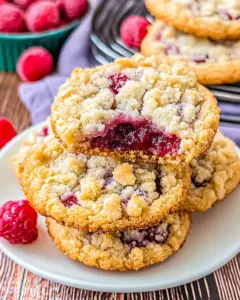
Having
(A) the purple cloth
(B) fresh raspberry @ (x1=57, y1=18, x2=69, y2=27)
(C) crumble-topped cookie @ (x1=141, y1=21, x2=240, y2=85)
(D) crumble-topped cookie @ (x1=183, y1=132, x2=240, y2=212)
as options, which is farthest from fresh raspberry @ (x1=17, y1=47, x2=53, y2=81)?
(D) crumble-topped cookie @ (x1=183, y1=132, x2=240, y2=212)

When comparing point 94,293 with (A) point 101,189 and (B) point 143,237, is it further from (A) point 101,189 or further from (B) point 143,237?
(A) point 101,189

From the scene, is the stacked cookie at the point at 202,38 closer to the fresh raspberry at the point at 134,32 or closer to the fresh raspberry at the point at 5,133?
the fresh raspberry at the point at 134,32

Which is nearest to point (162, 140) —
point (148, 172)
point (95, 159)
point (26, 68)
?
point (148, 172)

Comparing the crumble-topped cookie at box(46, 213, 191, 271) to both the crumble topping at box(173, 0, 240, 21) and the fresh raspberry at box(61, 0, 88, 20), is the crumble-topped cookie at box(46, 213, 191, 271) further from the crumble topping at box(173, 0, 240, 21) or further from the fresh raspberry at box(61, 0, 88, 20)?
the fresh raspberry at box(61, 0, 88, 20)

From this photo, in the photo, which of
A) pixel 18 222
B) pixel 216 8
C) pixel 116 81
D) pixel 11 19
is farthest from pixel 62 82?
pixel 18 222

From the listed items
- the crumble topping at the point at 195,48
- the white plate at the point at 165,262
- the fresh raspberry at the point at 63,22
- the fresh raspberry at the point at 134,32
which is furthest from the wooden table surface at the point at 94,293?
the fresh raspberry at the point at 63,22
